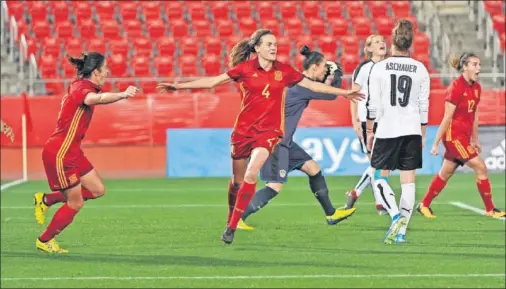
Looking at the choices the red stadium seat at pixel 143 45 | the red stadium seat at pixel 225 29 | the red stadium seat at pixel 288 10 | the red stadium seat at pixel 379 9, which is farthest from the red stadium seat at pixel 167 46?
the red stadium seat at pixel 379 9

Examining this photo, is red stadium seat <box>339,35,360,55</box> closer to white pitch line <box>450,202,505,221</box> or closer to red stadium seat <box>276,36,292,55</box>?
red stadium seat <box>276,36,292,55</box>

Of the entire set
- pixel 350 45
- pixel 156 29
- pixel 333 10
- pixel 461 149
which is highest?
pixel 333 10

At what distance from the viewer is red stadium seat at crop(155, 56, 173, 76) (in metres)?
28.2

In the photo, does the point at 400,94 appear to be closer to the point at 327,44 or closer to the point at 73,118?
the point at 73,118

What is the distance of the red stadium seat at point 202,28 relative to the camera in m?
30.8

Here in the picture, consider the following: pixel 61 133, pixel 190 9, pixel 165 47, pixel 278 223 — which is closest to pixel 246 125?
pixel 61 133

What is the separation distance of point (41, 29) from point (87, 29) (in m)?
1.11

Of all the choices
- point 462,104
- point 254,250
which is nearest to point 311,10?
point 462,104

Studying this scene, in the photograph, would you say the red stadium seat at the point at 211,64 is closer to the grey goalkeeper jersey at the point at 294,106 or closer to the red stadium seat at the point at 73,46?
the red stadium seat at the point at 73,46

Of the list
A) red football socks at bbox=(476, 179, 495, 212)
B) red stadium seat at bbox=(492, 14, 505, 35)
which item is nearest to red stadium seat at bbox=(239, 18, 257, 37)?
red stadium seat at bbox=(492, 14, 505, 35)

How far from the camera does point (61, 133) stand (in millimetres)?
10047

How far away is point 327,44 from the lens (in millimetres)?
29141

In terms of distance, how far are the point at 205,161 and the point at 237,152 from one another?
15.0m

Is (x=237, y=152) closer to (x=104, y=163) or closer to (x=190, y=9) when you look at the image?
(x=104, y=163)
